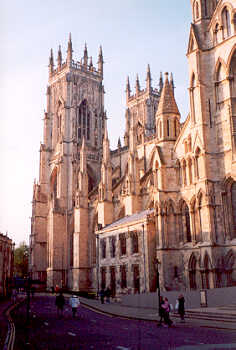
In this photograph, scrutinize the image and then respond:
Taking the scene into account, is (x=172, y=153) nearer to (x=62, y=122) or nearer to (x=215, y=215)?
(x=215, y=215)

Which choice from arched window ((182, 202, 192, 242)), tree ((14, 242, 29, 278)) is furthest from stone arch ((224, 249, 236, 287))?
tree ((14, 242, 29, 278))

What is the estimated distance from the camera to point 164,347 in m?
12.3

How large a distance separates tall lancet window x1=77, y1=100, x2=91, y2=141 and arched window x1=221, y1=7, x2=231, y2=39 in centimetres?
4305

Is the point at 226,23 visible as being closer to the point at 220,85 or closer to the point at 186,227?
the point at 220,85

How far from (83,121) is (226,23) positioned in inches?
1760

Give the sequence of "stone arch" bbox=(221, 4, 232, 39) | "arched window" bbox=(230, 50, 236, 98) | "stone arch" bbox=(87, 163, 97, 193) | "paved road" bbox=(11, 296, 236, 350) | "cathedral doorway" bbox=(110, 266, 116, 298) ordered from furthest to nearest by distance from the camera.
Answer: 1. "stone arch" bbox=(87, 163, 97, 193)
2. "cathedral doorway" bbox=(110, 266, 116, 298)
3. "stone arch" bbox=(221, 4, 232, 39)
4. "arched window" bbox=(230, 50, 236, 98)
5. "paved road" bbox=(11, 296, 236, 350)

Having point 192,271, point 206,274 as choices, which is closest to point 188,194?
point 192,271

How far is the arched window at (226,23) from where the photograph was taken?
31.6 metres

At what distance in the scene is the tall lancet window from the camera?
72.2 m

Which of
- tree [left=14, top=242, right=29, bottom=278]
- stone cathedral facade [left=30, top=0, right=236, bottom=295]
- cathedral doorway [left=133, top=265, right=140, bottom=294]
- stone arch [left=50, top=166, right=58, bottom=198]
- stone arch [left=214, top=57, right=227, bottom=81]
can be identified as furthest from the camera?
tree [left=14, top=242, right=29, bottom=278]

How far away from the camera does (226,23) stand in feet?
104

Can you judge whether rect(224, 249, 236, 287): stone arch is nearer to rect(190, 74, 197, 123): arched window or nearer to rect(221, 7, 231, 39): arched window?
rect(190, 74, 197, 123): arched window

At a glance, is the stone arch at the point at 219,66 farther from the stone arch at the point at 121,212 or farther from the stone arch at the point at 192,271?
the stone arch at the point at 121,212

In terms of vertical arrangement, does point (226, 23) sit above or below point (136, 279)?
above
